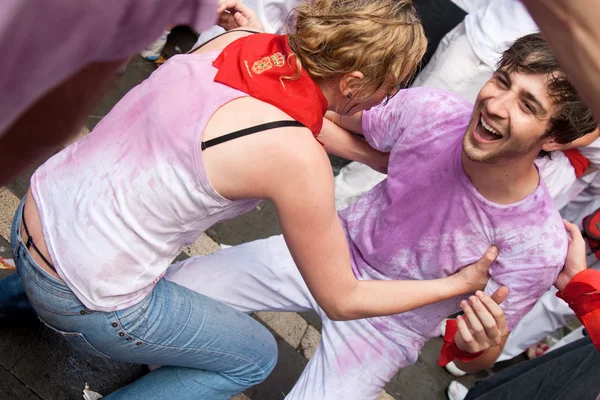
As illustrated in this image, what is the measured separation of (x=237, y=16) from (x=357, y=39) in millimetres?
765

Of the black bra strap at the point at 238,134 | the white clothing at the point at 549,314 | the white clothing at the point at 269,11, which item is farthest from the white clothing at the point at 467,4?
the black bra strap at the point at 238,134

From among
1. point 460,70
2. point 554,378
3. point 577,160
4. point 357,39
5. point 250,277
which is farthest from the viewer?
point 460,70

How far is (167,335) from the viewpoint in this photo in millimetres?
2090

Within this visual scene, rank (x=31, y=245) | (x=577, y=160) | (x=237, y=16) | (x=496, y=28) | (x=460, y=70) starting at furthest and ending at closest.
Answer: (x=460, y=70) → (x=496, y=28) → (x=577, y=160) → (x=237, y=16) → (x=31, y=245)

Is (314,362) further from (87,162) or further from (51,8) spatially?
(51,8)

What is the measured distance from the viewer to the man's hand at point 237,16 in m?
2.41

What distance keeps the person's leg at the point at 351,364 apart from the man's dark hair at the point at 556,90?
107 cm

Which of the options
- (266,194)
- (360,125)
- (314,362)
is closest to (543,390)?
(314,362)

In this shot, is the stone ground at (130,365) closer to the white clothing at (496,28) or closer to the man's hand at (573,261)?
the white clothing at (496,28)

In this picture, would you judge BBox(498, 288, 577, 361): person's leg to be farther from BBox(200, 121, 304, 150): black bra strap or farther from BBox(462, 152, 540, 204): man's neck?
BBox(200, 121, 304, 150): black bra strap

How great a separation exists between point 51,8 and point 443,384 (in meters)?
3.70

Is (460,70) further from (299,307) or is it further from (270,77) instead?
(270,77)

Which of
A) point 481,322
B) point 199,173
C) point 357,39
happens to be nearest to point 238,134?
point 199,173

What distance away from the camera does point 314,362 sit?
2664 mm
